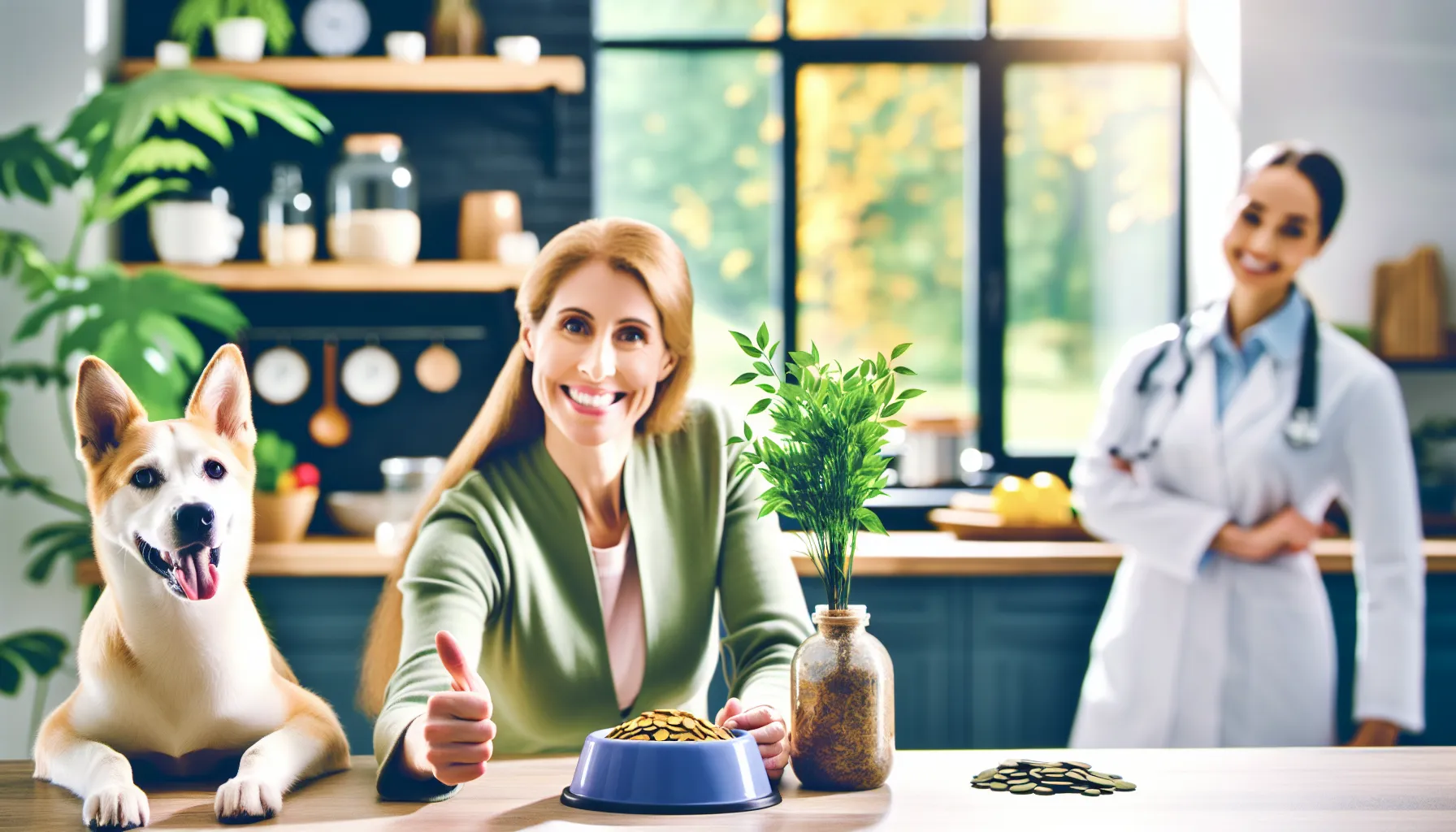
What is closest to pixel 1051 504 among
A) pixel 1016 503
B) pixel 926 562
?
pixel 1016 503

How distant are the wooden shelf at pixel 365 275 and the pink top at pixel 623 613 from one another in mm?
1924

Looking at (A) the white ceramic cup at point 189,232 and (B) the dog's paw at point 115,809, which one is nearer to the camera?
(B) the dog's paw at point 115,809

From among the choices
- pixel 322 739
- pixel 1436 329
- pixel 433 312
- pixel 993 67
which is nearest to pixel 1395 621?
pixel 1436 329

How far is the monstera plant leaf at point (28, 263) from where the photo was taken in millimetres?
2691

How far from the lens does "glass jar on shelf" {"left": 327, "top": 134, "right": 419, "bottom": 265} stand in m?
3.26

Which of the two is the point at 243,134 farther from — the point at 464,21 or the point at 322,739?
the point at 322,739

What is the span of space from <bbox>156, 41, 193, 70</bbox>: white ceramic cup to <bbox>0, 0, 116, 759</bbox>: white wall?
0.18 meters

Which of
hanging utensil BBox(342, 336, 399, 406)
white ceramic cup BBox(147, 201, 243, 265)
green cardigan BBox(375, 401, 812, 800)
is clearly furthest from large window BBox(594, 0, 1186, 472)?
green cardigan BBox(375, 401, 812, 800)

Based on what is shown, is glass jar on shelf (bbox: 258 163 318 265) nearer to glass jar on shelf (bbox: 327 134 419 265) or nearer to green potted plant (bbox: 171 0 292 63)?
glass jar on shelf (bbox: 327 134 419 265)

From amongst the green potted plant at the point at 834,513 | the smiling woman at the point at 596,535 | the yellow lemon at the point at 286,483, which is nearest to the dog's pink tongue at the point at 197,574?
the smiling woman at the point at 596,535

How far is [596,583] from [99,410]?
0.56m

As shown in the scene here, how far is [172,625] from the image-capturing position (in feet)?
3.23

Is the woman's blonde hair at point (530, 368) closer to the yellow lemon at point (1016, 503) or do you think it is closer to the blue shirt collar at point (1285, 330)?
the blue shirt collar at point (1285, 330)

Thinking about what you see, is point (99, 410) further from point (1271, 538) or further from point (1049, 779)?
point (1271, 538)
